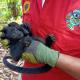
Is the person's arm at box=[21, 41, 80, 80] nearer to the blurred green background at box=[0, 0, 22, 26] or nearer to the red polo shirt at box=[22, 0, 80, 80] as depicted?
the red polo shirt at box=[22, 0, 80, 80]

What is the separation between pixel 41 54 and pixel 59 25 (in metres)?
0.19

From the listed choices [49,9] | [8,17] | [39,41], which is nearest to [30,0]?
[49,9]

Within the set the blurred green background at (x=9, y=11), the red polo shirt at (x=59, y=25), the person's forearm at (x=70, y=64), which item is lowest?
the blurred green background at (x=9, y=11)

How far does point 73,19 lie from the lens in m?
1.75

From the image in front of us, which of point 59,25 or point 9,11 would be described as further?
point 9,11

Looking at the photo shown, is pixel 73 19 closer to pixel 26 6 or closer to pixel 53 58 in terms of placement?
pixel 53 58

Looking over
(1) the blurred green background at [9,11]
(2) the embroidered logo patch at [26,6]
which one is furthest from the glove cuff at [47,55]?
(1) the blurred green background at [9,11]

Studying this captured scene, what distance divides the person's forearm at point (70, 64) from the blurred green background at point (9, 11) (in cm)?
283

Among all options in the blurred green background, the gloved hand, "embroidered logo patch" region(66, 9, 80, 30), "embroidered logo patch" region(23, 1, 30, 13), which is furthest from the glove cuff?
the blurred green background

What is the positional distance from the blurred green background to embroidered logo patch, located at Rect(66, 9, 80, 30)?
9.16 feet

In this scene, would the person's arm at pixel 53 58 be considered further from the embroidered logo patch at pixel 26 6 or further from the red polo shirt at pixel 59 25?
the embroidered logo patch at pixel 26 6

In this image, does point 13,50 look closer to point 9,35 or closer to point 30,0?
point 9,35

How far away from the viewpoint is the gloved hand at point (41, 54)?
1742 mm

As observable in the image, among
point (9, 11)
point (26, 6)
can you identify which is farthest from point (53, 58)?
point (9, 11)
